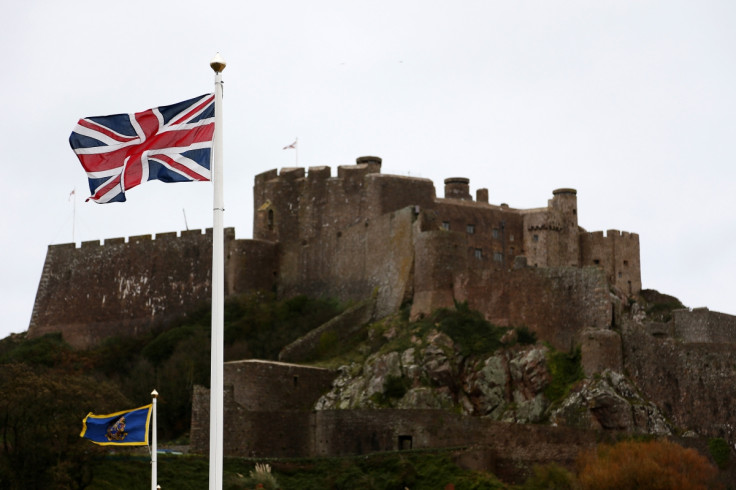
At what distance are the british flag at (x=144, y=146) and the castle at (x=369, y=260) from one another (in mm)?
29285

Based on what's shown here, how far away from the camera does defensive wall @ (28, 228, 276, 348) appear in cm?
6569

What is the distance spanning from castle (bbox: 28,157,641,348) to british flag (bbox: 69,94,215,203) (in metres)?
29.3

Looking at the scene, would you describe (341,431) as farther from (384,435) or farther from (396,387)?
(396,387)

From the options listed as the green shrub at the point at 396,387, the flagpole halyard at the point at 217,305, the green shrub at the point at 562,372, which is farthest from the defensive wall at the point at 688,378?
the flagpole halyard at the point at 217,305

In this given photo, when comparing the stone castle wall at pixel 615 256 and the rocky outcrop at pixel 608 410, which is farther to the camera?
the stone castle wall at pixel 615 256

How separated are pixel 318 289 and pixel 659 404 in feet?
65.8

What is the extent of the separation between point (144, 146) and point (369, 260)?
37153 mm

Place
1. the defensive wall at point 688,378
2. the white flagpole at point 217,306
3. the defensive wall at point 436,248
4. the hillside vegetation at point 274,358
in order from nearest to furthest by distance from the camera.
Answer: the white flagpole at point 217,306
the hillside vegetation at point 274,358
the defensive wall at point 688,378
the defensive wall at point 436,248

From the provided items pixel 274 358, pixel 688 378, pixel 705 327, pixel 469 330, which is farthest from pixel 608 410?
pixel 274 358

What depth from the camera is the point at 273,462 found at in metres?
46.8

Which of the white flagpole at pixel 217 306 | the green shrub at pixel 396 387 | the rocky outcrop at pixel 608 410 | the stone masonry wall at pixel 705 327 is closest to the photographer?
the white flagpole at pixel 217 306

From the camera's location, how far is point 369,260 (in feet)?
197

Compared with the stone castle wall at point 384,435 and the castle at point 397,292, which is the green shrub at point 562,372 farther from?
the stone castle wall at point 384,435

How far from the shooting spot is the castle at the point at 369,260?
52.9 meters
